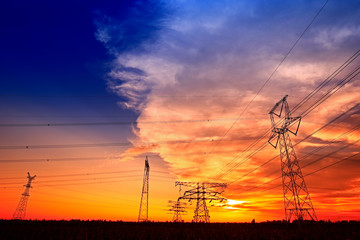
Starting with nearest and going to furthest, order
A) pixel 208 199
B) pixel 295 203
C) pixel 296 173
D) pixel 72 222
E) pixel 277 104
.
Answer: pixel 72 222 → pixel 295 203 → pixel 296 173 → pixel 277 104 → pixel 208 199

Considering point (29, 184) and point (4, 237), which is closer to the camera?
point (4, 237)

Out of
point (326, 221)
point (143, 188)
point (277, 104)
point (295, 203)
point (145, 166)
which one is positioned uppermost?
point (277, 104)

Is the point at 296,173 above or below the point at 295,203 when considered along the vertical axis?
above

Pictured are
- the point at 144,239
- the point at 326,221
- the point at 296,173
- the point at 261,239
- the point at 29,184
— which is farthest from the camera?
the point at 29,184

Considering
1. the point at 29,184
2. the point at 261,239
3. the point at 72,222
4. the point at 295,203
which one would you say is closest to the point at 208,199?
the point at 295,203

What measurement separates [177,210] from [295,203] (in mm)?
46865

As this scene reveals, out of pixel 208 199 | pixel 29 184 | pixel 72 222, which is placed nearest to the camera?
pixel 72 222

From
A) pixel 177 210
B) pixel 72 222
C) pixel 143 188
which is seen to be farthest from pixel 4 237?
pixel 177 210

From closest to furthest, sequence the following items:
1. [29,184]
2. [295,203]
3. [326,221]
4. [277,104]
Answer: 1. [326,221]
2. [295,203]
3. [277,104]
4. [29,184]

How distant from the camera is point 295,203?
30047 millimetres

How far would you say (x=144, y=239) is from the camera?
29.9 feet

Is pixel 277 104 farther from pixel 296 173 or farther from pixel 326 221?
pixel 326 221

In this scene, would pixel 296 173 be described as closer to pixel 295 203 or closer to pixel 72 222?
pixel 295 203

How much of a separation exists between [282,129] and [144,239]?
98.6 feet
